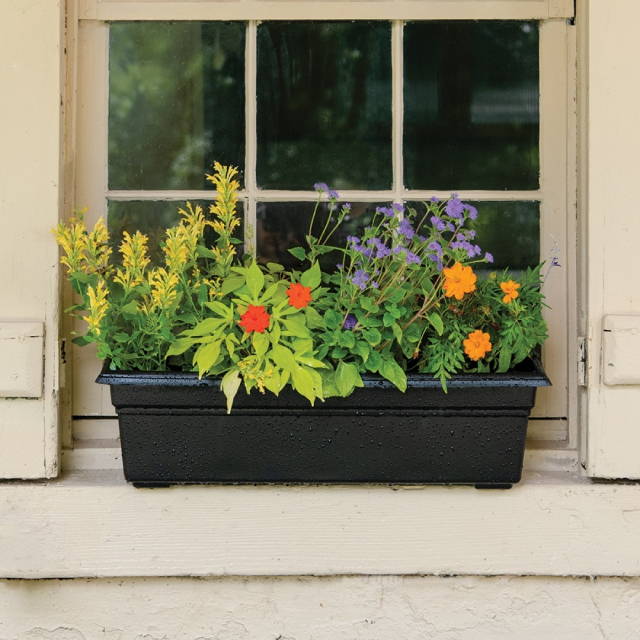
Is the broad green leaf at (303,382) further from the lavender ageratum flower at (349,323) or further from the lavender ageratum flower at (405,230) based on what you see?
Answer: the lavender ageratum flower at (405,230)

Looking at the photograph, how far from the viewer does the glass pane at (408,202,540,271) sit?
6.16 feet

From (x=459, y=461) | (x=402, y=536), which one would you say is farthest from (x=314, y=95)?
(x=402, y=536)

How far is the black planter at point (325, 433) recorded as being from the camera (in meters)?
1.64

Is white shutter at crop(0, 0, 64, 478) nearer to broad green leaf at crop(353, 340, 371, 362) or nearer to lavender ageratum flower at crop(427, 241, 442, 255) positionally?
broad green leaf at crop(353, 340, 371, 362)

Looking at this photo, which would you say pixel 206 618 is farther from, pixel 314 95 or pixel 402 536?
pixel 314 95

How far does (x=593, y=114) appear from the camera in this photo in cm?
174

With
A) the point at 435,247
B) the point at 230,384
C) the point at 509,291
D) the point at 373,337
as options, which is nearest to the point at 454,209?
the point at 435,247

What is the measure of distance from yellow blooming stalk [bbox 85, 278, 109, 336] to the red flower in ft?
0.90

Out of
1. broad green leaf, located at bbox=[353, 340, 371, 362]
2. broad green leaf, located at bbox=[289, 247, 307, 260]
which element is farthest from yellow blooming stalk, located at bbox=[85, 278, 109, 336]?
broad green leaf, located at bbox=[353, 340, 371, 362]

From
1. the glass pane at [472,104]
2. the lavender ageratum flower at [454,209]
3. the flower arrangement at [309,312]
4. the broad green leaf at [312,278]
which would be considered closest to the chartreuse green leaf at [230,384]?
the flower arrangement at [309,312]

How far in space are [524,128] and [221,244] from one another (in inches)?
28.8

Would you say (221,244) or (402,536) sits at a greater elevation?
(221,244)

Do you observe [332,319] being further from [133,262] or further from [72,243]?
[72,243]

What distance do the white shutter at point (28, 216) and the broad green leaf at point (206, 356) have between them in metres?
0.35
